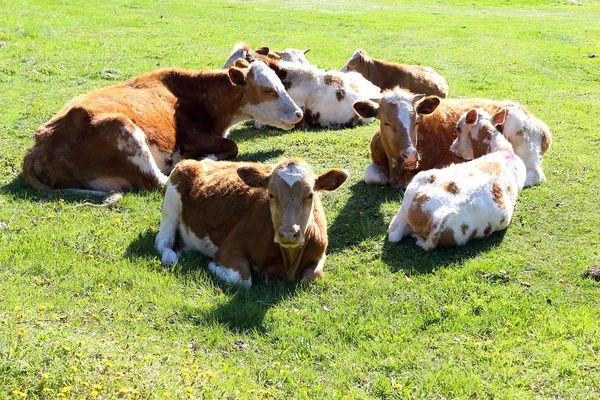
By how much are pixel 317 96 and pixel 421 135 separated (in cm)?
455

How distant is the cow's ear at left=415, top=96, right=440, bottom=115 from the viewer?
36.8 ft

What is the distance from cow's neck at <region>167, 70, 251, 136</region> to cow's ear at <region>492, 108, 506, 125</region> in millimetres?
5011

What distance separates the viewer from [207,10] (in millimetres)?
34469

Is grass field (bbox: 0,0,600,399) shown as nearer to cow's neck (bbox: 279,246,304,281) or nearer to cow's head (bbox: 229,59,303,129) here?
cow's neck (bbox: 279,246,304,281)

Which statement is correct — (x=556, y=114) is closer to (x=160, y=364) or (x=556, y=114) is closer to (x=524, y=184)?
(x=524, y=184)

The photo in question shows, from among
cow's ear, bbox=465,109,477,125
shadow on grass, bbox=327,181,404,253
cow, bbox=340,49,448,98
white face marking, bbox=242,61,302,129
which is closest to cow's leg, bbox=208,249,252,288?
shadow on grass, bbox=327,181,404,253

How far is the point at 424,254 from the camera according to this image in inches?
343

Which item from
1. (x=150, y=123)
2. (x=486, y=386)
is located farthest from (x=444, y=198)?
(x=150, y=123)

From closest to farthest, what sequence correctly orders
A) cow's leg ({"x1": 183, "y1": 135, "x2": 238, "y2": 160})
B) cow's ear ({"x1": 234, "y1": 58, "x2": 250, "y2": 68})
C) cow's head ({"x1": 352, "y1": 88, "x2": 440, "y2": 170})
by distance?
cow's head ({"x1": 352, "y1": 88, "x2": 440, "y2": 170})
cow's leg ({"x1": 183, "y1": 135, "x2": 238, "y2": 160})
cow's ear ({"x1": 234, "y1": 58, "x2": 250, "y2": 68})

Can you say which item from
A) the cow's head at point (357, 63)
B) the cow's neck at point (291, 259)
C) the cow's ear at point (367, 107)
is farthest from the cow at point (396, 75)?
the cow's neck at point (291, 259)

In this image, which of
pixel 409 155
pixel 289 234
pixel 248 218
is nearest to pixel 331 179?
pixel 289 234

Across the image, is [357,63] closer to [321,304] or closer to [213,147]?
[213,147]

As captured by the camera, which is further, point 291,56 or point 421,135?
point 291,56

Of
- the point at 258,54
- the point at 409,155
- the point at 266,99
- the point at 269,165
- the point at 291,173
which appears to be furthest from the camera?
the point at 258,54
